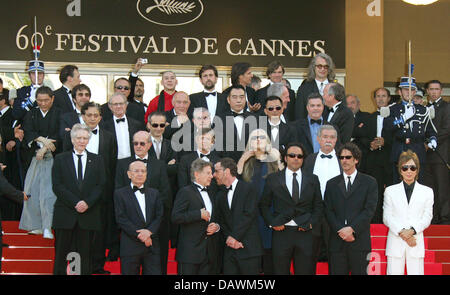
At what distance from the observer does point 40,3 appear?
14.0 meters

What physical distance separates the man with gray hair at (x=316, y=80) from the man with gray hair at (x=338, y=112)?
1.55 feet

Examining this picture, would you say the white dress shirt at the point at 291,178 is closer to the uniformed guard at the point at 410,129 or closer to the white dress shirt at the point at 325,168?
the white dress shirt at the point at 325,168

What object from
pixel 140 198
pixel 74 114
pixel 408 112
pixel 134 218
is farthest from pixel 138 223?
pixel 408 112

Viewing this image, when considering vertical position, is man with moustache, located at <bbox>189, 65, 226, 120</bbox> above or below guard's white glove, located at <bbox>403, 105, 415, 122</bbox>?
above

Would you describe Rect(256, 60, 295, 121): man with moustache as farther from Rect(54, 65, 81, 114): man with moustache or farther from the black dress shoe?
the black dress shoe

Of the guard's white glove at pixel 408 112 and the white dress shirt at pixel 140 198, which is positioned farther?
the guard's white glove at pixel 408 112

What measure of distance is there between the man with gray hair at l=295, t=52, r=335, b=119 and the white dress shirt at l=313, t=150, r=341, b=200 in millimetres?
1376

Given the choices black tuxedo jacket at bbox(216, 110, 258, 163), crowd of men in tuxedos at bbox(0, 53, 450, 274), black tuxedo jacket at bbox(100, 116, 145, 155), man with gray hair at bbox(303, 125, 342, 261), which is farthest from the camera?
black tuxedo jacket at bbox(100, 116, 145, 155)

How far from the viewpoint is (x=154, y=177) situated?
25.8 feet

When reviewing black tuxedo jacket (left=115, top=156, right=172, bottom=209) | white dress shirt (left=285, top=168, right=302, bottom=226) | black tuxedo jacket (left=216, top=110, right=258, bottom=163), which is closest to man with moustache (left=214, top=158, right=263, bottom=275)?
white dress shirt (left=285, top=168, right=302, bottom=226)

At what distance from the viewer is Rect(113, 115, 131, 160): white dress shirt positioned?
8.70 metres

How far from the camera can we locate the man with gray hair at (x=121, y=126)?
8.70 m

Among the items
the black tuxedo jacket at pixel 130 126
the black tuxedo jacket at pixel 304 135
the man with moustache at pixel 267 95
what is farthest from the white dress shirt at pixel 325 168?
the black tuxedo jacket at pixel 130 126

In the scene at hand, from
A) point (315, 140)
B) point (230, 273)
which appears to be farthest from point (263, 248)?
point (315, 140)
